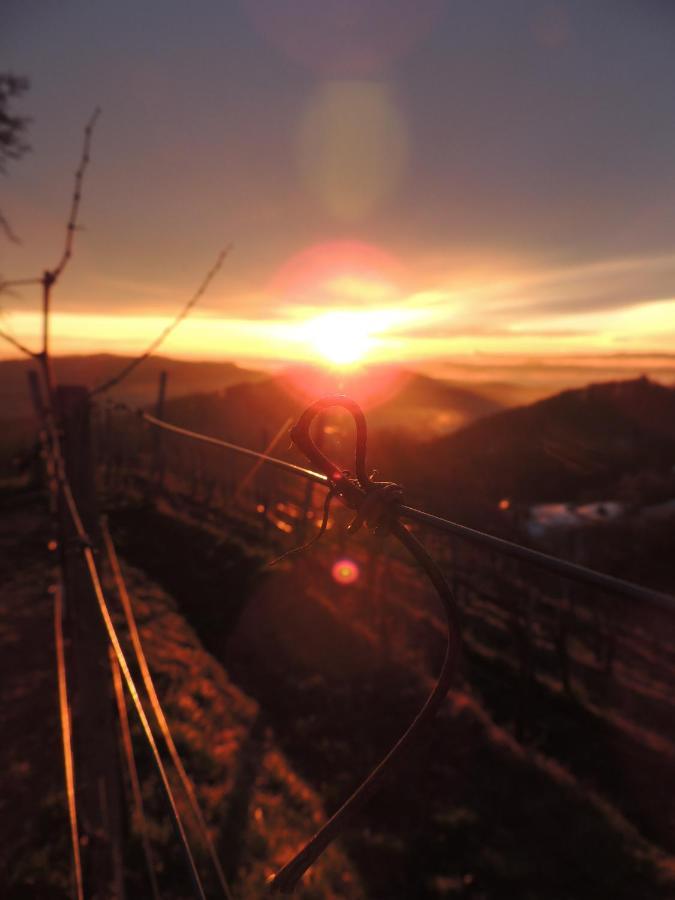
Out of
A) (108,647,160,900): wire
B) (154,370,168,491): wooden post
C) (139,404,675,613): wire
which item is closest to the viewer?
(139,404,675,613): wire

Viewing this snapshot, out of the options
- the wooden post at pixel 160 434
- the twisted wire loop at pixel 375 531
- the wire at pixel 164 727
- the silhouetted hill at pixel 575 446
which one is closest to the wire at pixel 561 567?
the twisted wire loop at pixel 375 531

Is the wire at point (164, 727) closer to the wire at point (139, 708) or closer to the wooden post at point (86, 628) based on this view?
the wire at point (139, 708)

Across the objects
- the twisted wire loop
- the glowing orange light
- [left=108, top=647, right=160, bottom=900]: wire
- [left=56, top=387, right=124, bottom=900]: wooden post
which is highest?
the twisted wire loop

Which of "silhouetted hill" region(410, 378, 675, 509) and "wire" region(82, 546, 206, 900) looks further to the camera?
"silhouetted hill" region(410, 378, 675, 509)

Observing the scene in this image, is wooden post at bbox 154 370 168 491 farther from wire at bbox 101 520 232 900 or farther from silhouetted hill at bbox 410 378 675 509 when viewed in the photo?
wire at bbox 101 520 232 900

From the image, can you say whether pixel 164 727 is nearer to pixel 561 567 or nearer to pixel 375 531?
pixel 375 531

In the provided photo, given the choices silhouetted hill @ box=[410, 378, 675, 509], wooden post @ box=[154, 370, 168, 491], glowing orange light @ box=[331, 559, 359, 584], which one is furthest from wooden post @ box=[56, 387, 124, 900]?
silhouetted hill @ box=[410, 378, 675, 509]

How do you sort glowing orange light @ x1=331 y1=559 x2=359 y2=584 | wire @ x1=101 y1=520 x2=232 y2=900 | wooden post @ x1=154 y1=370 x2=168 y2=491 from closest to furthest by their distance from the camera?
wire @ x1=101 y1=520 x2=232 y2=900 < glowing orange light @ x1=331 y1=559 x2=359 y2=584 < wooden post @ x1=154 y1=370 x2=168 y2=491

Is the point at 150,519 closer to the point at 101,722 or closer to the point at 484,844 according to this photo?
the point at 484,844

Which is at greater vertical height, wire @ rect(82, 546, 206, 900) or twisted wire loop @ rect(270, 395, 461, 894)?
twisted wire loop @ rect(270, 395, 461, 894)
